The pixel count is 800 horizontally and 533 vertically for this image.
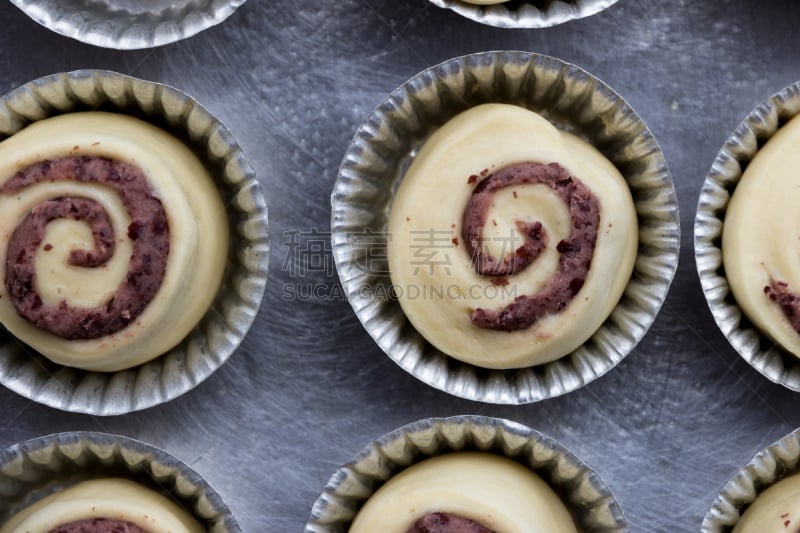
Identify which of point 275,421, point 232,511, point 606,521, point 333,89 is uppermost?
point 333,89

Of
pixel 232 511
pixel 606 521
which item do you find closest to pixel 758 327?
pixel 606 521

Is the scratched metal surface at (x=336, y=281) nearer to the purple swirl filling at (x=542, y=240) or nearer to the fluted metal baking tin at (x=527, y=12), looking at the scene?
the fluted metal baking tin at (x=527, y=12)

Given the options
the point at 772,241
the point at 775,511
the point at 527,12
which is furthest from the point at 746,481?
the point at 527,12

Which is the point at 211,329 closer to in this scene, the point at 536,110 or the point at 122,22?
the point at 122,22

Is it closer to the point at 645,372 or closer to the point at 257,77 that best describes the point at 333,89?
the point at 257,77

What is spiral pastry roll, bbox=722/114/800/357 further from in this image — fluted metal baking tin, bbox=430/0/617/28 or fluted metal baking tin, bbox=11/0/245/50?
fluted metal baking tin, bbox=11/0/245/50

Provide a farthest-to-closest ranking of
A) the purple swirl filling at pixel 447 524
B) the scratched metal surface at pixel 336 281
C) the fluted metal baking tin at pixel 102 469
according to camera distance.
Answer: the scratched metal surface at pixel 336 281 → the fluted metal baking tin at pixel 102 469 → the purple swirl filling at pixel 447 524

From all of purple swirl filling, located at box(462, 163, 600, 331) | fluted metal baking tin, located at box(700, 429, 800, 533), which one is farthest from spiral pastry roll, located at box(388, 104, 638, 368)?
fluted metal baking tin, located at box(700, 429, 800, 533)

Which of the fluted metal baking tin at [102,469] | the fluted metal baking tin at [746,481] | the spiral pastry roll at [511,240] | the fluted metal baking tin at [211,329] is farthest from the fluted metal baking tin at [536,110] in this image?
the fluted metal baking tin at [102,469]
